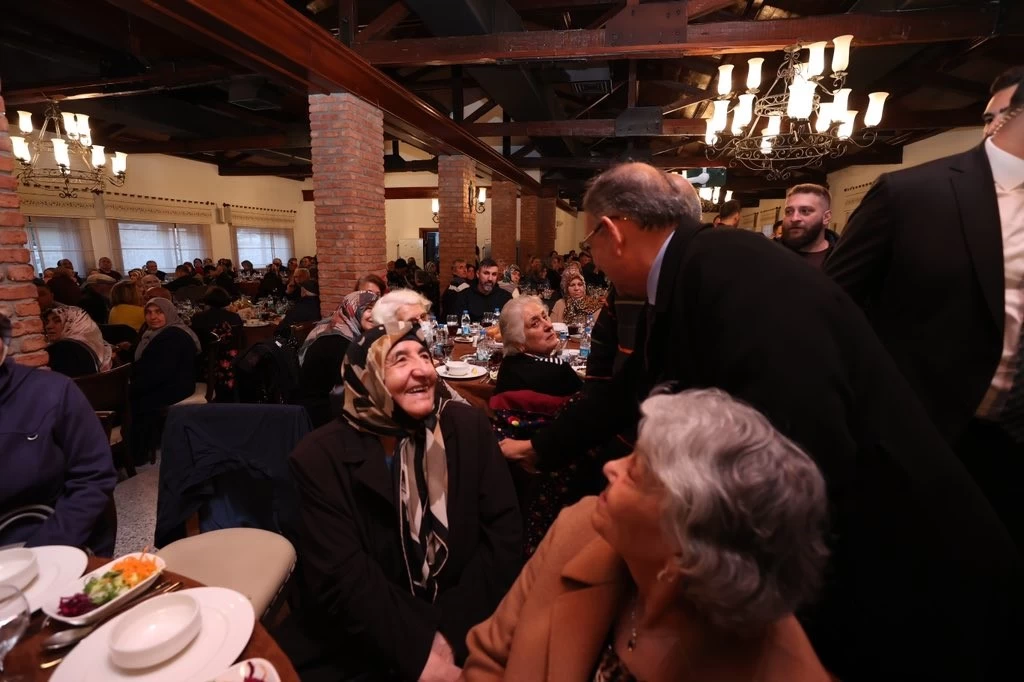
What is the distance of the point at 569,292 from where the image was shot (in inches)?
205

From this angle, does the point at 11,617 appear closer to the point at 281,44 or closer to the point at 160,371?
the point at 160,371

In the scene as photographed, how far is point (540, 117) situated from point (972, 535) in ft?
25.9

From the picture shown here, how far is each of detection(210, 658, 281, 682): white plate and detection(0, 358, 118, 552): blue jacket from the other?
1.18 m

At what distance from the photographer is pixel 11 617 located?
95 centimetres

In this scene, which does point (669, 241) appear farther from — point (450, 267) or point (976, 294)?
point (450, 267)

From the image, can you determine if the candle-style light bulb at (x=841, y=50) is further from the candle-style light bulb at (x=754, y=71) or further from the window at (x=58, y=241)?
the window at (x=58, y=241)

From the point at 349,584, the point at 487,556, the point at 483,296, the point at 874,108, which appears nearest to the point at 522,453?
the point at 487,556

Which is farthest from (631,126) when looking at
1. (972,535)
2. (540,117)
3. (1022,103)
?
(972,535)

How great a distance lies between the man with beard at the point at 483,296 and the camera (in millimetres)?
6043

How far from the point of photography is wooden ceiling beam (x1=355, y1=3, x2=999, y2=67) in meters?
4.12

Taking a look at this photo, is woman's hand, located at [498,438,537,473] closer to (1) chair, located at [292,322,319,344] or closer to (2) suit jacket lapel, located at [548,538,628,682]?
(2) suit jacket lapel, located at [548,538,628,682]

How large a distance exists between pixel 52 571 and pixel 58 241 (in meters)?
11.8

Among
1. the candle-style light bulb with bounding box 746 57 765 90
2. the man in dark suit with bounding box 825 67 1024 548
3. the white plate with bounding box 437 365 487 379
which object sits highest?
the candle-style light bulb with bounding box 746 57 765 90

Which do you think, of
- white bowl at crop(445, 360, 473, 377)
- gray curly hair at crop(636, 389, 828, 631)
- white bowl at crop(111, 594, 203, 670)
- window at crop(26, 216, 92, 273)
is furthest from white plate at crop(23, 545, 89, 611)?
window at crop(26, 216, 92, 273)
